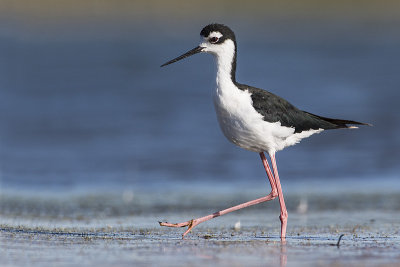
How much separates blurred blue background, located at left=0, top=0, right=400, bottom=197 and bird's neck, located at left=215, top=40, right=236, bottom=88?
10.4 feet

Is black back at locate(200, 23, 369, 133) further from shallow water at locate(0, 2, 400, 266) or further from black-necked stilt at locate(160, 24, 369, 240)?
shallow water at locate(0, 2, 400, 266)

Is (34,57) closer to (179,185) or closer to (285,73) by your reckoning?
(285,73)

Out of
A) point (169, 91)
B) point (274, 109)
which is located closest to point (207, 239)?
point (274, 109)

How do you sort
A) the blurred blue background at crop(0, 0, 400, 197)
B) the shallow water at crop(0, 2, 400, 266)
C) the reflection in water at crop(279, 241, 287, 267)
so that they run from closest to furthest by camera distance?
the reflection in water at crop(279, 241, 287, 267) → the shallow water at crop(0, 2, 400, 266) → the blurred blue background at crop(0, 0, 400, 197)

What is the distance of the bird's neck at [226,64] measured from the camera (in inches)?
268

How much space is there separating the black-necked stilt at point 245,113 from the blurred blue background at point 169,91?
2.77 metres

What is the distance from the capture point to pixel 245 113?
6.67 meters

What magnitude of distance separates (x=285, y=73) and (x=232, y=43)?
10766 mm

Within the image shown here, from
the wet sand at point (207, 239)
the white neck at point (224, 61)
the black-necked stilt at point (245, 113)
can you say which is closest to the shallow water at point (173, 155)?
the wet sand at point (207, 239)

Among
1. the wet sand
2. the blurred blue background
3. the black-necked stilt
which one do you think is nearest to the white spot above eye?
the black-necked stilt

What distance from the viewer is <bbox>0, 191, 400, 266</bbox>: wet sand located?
533 cm

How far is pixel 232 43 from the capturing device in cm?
703

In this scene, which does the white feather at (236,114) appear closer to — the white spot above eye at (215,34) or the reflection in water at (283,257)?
the white spot above eye at (215,34)

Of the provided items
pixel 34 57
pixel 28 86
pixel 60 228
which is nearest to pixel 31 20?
pixel 34 57
